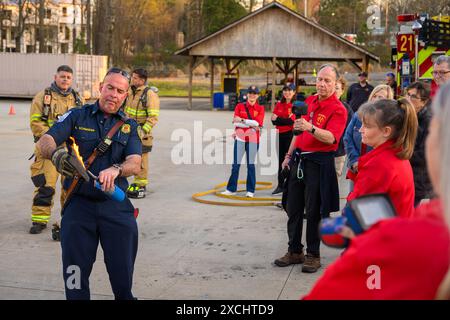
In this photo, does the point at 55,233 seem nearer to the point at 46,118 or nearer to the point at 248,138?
the point at 46,118

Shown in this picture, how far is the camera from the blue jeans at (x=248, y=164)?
10.0 metres

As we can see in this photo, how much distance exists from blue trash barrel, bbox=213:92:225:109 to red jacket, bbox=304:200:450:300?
31264 millimetres

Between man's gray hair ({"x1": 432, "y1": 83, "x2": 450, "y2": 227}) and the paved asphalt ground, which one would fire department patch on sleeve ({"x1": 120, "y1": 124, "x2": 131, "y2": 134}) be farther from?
man's gray hair ({"x1": 432, "y1": 83, "x2": 450, "y2": 227})

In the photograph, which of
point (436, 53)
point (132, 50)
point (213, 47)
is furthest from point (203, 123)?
point (132, 50)

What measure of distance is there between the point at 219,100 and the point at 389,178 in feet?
96.8

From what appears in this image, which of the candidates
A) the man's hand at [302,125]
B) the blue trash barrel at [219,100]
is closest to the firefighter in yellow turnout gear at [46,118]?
the man's hand at [302,125]

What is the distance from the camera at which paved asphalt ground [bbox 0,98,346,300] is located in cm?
576

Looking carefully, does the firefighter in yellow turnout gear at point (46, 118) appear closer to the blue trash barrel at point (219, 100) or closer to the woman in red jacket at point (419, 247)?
the woman in red jacket at point (419, 247)

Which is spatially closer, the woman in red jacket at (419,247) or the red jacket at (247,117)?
the woman in red jacket at (419,247)

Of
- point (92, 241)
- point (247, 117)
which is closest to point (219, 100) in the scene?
point (247, 117)

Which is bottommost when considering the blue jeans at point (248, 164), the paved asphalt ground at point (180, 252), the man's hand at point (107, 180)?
the paved asphalt ground at point (180, 252)

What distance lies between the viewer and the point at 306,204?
20.5 ft

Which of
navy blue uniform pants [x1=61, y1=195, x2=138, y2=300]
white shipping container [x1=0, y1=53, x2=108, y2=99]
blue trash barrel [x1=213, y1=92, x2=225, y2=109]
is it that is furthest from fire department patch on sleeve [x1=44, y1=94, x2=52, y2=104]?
white shipping container [x1=0, y1=53, x2=108, y2=99]
